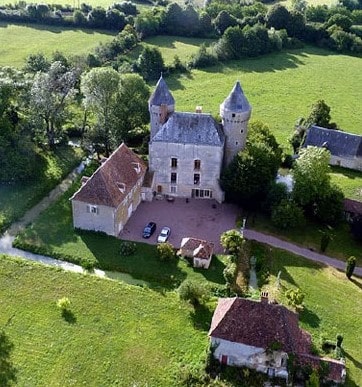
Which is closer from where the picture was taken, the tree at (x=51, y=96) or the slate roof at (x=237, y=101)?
the slate roof at (x=237, y=101)

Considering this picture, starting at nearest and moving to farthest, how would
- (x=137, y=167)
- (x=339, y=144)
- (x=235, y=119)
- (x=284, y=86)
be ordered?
(x=235, y=119)
(x=137, y=167)
(x=339, y=144)
(x=284, y=86)

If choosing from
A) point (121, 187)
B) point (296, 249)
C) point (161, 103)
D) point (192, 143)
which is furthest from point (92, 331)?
point (161, 103)

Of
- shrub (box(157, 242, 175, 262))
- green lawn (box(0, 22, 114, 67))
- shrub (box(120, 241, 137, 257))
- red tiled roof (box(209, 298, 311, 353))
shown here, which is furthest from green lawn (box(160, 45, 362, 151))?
red tiled roof (box(209, 298, 311, 353))

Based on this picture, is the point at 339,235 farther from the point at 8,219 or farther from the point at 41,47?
the point at 41,47

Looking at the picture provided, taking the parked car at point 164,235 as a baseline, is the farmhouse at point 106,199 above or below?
above

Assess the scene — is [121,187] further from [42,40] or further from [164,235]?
[42,40]

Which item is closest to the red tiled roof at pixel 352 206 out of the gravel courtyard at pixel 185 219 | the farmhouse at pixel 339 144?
the gravel courtyard at pixel 185 219

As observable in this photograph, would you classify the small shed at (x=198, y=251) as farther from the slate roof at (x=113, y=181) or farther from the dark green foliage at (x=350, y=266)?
the dark green foliage at (x=350, y=266)
